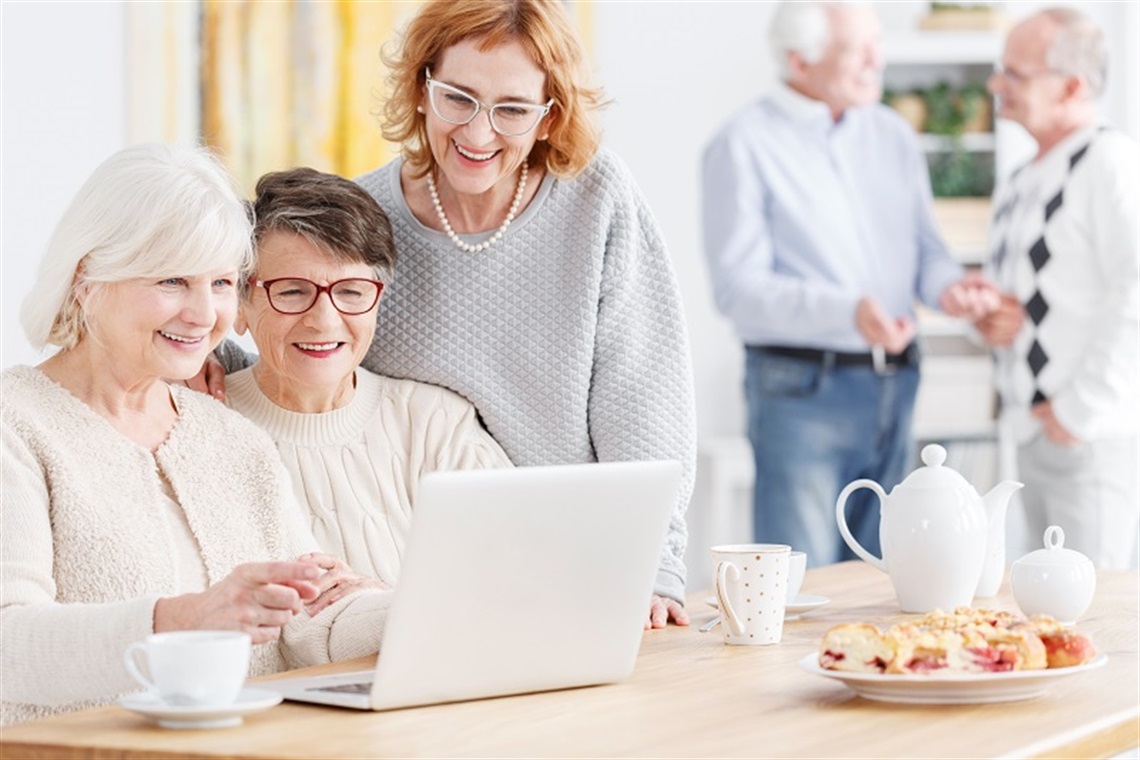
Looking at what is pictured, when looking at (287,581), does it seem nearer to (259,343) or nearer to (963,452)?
(259,343)

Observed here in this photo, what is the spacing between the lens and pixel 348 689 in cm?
151

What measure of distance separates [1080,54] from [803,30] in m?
0.68

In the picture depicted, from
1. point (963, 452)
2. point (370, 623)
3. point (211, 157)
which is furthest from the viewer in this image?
point (963, 452)

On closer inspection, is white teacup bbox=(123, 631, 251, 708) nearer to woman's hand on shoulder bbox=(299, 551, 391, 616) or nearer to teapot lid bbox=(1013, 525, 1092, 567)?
woman's hand on shoulder bbox=(299, 551, 391, 616)

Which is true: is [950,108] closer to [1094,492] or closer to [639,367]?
[1094,492]

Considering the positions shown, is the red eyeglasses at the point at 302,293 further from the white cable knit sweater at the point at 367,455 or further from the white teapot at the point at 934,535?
the white teapot at the point at 934,535

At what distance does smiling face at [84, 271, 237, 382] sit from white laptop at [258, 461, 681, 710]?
466 millimetres

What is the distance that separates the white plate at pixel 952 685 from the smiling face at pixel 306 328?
882 millimetres

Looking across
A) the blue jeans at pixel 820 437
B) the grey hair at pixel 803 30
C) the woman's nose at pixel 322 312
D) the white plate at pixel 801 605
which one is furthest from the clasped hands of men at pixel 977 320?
the woman's nose at pixel 322 312

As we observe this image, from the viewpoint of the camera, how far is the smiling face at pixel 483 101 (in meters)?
2.23

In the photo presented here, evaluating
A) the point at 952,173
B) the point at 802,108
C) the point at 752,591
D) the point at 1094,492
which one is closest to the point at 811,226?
the point at 802,108

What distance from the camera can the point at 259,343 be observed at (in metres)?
2.15

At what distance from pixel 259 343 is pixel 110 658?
66 cm

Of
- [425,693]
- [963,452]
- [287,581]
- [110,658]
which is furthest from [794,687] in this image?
[963,452]
